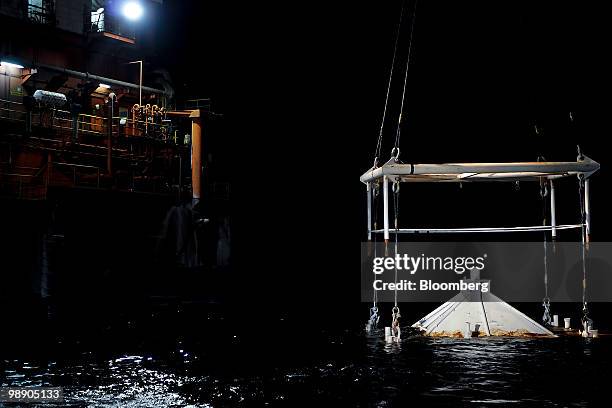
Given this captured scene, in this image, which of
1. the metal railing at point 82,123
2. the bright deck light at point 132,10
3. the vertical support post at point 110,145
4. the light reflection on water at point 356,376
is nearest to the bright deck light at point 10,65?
the metal railing at point 82,123

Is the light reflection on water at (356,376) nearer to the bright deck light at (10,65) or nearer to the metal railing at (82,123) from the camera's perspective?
the metal railing at (82,123)

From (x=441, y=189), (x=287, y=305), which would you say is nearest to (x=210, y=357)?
(x=287, y=305)

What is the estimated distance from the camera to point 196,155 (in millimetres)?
52594

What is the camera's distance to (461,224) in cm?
5347

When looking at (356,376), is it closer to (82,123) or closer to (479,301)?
(479,301)

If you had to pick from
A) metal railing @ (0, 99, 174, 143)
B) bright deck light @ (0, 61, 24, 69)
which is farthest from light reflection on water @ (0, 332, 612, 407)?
bright deck light @ (0, 61, 24, 69)

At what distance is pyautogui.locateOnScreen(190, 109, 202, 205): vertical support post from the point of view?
5231 centimetres

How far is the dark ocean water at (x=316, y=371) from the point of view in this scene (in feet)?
38.7

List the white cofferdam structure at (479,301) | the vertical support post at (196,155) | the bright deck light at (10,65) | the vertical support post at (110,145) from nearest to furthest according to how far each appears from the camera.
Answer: the white cofferdam structure at (479,301) < the bright deck light at (10,65) < the vertical support post at (110,145) < the vertical support post at (196,155)

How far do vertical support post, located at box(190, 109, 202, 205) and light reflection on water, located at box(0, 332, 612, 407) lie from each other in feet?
114

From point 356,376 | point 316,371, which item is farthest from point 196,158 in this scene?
point 356,376

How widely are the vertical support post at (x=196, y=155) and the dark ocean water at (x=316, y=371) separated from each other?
1253 inches

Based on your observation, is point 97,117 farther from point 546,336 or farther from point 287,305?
point 546,336

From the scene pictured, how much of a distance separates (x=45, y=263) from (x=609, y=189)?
34.3 m
